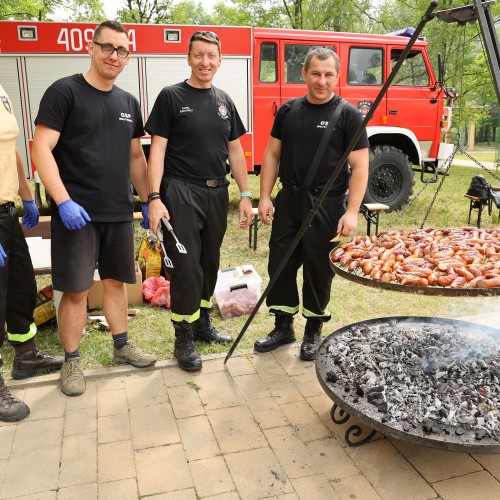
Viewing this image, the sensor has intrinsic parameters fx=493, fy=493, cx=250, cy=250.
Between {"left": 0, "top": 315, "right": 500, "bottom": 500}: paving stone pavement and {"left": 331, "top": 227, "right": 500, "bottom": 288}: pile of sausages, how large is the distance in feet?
3.12

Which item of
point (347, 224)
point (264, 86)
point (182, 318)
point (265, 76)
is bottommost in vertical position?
point (182, 318)

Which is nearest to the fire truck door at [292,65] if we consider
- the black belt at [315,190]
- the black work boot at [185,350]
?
the black belt at [315,190]

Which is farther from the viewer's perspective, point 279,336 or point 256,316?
point 256,316

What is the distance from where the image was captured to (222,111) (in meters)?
3.51

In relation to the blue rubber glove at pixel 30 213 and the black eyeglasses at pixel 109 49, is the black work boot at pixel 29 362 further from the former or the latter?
the black eyeglasses at pixel 109 49

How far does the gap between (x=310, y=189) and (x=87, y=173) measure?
4.89 ft

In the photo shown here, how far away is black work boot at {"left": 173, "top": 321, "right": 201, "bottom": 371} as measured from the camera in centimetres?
348

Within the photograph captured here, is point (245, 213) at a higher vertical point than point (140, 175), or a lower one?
lower

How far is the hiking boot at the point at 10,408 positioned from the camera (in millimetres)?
2887

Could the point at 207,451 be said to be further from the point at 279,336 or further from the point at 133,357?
the point at 279,336

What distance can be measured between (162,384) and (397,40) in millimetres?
7666

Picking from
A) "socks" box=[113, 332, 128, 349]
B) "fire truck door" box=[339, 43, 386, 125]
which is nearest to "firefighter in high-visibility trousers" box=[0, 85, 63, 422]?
"socks" box=[113, 332, 128, 349]

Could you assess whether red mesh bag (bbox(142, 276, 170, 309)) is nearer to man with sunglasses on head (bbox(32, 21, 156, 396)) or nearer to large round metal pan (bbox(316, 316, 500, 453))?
man with sunglasses on head (bbox(32, 21, 156, 396))

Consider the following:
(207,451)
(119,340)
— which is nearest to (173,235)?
(119,340)
